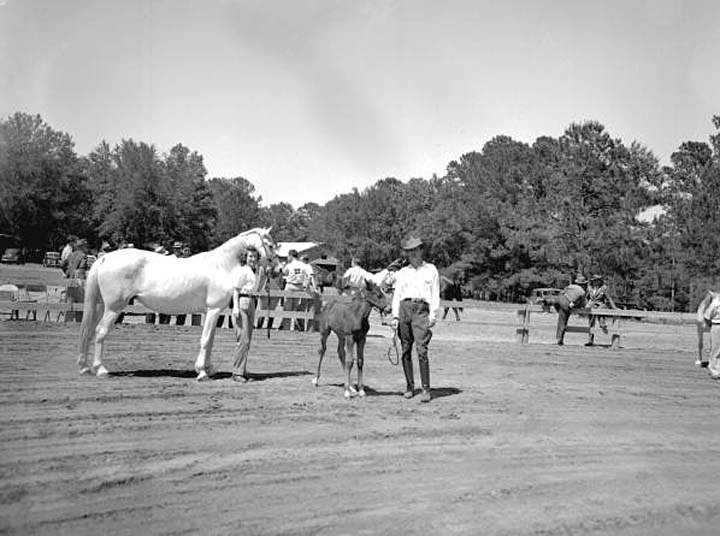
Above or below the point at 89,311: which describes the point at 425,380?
below

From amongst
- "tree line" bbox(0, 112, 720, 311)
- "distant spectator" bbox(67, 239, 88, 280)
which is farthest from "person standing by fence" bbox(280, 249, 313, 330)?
"tree line" bbox(0, 112, 720, 311)

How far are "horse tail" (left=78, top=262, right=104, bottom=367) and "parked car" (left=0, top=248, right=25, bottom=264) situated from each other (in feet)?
132

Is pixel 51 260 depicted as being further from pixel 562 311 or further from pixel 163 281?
pixel 163 281

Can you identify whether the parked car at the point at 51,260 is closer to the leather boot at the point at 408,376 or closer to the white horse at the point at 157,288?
the white horse at the point at 157,288

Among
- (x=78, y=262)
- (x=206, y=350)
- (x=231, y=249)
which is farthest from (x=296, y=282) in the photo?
(x=206, y=350)

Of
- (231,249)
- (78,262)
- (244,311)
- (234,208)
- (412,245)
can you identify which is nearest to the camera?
(412,245)

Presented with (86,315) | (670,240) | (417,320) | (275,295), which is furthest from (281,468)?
(670,240)

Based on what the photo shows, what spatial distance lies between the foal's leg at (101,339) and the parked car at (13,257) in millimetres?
40462

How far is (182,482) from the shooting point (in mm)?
5230

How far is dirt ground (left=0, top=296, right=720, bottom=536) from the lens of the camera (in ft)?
15.6

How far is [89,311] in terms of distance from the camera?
9.52 metres

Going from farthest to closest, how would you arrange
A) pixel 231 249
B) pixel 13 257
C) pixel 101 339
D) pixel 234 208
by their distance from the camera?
pixel 234 208, pixel 13 257, pixel 231 249, pixel 101 339

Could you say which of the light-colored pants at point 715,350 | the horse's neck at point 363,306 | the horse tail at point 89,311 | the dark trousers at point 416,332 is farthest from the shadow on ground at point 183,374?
the light-colored pants at point 715,350

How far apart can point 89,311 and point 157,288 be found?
39.8 inches
